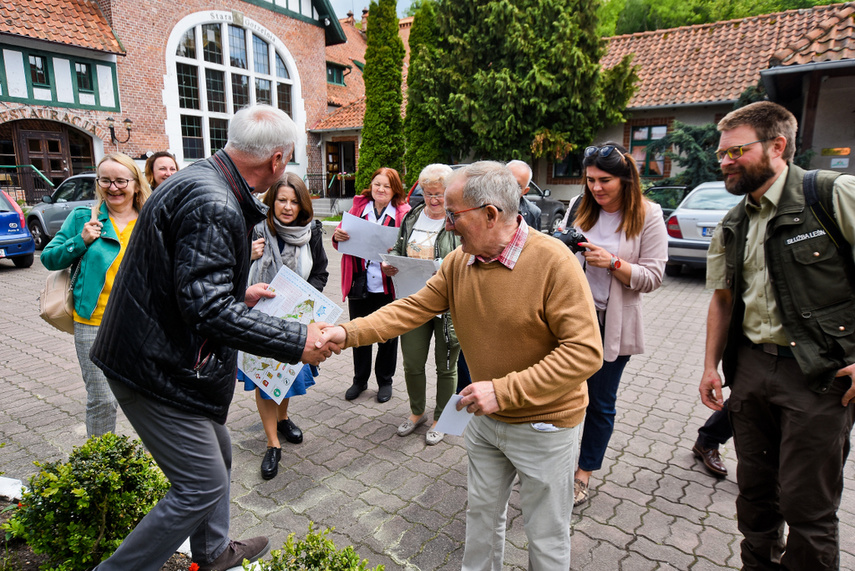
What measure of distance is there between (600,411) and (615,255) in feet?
3.11

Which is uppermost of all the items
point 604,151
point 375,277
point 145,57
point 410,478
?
point 145,57

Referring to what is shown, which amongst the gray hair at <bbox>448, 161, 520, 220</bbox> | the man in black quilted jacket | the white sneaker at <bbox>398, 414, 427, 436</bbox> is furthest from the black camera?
the white sneaker at <bbox>398, 414, 427, 436</bbox>

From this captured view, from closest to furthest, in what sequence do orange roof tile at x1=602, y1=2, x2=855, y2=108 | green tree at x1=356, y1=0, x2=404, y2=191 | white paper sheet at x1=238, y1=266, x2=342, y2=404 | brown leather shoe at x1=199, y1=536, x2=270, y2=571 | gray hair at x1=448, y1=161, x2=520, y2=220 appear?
gray hair at x1=448, y1=161, x2=520, y2=220
brown leather shoe at x1=199, y1=536, x2=270, y2=571
white paper sheet at x1=238, y1=266, x2=342, y2=404
orange roof tile at x1=602, y1=2, x2=855, y2=108
green tree at x1=356, y1=0, x2=404, y2=191

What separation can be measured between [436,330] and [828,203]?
2.62 metres

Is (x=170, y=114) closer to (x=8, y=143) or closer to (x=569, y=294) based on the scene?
(x=8, y=143)

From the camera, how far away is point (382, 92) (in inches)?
826

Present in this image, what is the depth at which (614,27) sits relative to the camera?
32.9m

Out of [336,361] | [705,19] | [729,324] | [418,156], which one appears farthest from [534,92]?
[705,19]

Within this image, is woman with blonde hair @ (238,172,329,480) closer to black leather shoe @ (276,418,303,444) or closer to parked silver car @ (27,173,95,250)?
black leather shoe @ (276,418,303,444)

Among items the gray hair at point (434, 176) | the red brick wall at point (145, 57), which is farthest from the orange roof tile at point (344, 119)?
the gray hair at point (434, 176)

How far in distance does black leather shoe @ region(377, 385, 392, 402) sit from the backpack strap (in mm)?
3606

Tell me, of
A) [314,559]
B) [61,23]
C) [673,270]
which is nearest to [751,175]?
[314,559]

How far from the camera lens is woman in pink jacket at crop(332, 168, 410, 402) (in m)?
4.62

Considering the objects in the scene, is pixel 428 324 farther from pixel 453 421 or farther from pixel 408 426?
pixel 453 421
